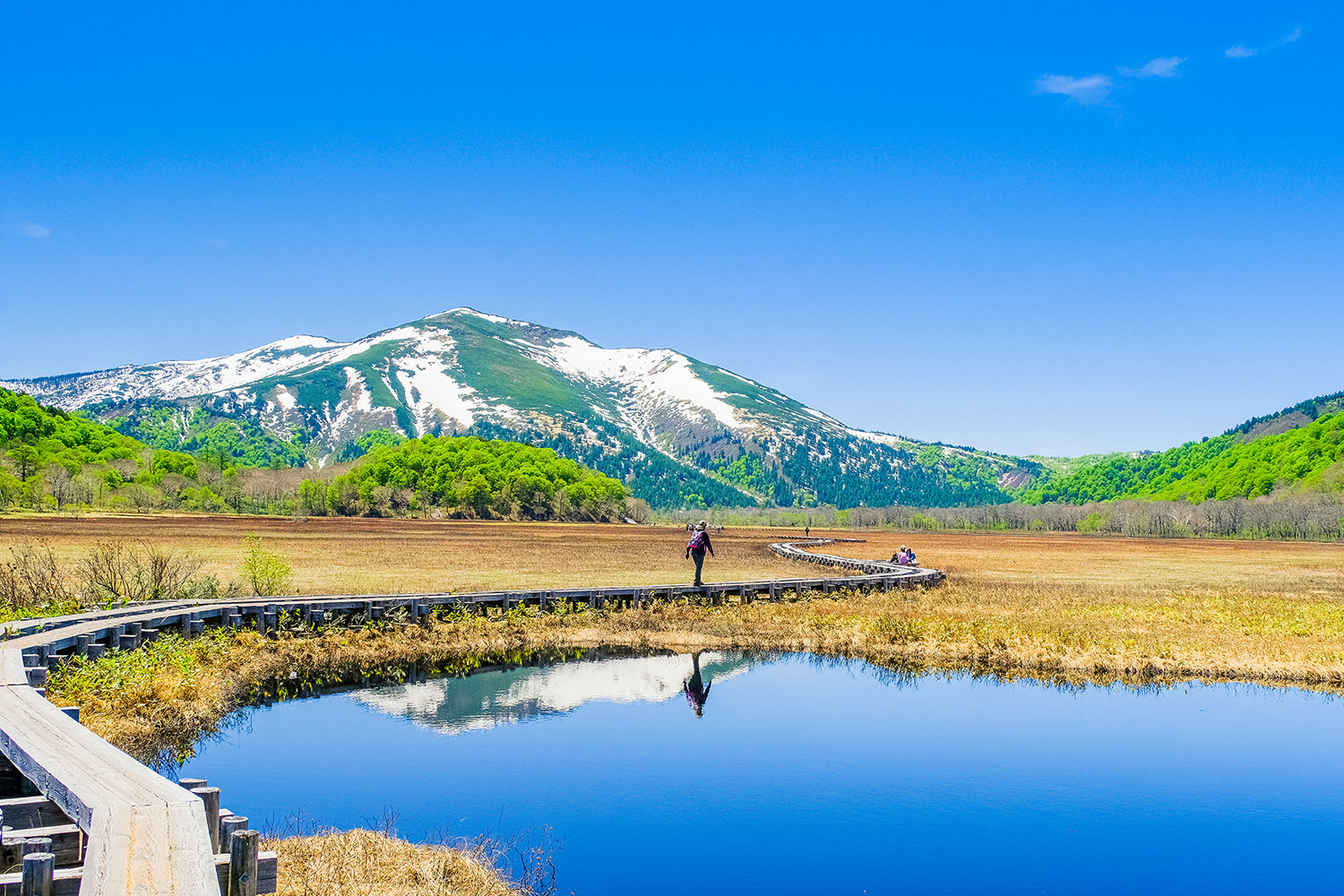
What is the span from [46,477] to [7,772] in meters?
131

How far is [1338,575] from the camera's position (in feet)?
197

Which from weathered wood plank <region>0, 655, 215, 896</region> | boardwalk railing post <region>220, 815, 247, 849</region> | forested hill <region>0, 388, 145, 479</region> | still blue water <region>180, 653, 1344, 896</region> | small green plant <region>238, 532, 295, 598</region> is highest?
forested hill <region>0, 388, 145, 479</region>

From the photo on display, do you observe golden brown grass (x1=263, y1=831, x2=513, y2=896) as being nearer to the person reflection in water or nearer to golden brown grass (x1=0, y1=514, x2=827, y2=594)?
the person reflection in water

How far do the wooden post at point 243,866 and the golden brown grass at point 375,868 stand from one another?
3.42 m

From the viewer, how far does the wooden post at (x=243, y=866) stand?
282 inches

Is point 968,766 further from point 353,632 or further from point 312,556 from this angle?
point 312,556

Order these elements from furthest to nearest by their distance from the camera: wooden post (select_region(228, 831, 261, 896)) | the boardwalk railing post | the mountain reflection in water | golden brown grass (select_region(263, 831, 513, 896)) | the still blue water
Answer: the mountain reflection in water
the still blue water
golden brown grass (select_region(263, 831, 513, 896))
the boardwalk railing post
wooden post (select_region(228, 831, 261, 896))

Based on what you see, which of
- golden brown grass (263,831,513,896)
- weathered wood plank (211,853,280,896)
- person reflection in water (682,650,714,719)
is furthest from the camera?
person reflection in water (682,650,714,719)

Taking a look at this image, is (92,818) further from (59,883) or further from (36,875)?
(36,875)

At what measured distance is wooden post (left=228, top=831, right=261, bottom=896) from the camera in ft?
23.5

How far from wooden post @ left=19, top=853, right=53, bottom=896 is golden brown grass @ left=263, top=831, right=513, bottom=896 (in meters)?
4.21

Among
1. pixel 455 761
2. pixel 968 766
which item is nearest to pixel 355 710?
pixel 455 761

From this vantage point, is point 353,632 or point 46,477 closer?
point 353,632

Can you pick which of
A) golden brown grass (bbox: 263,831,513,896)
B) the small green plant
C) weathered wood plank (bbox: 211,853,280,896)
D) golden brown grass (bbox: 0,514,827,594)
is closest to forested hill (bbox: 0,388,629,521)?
golden brown grass (bbox: 0,514,827,594)
